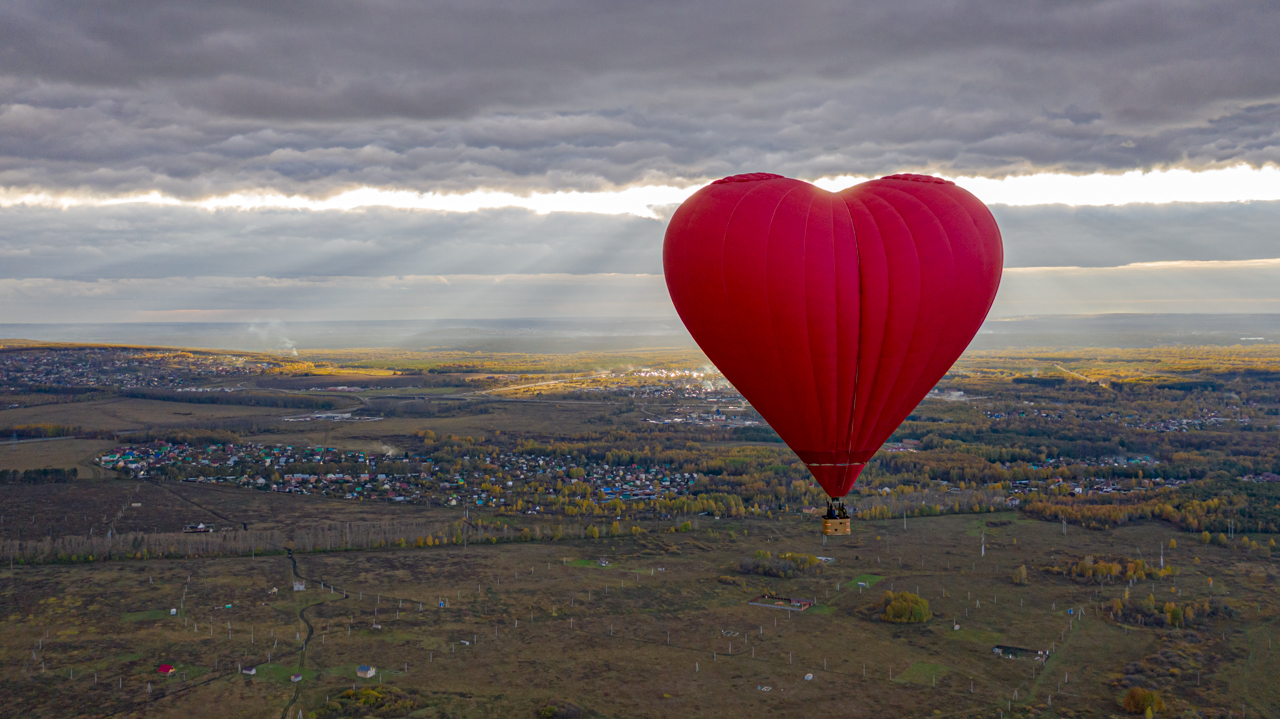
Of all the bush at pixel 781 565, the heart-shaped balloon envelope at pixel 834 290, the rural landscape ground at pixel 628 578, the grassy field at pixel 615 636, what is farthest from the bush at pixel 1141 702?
the bush at pixel 781 565

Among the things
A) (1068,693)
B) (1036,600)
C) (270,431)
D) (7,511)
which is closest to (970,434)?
(1036,600)

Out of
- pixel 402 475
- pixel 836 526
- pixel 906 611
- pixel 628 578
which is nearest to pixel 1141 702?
pixel 906 611

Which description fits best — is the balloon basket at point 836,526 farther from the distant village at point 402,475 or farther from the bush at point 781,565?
the distant village at point 402,475

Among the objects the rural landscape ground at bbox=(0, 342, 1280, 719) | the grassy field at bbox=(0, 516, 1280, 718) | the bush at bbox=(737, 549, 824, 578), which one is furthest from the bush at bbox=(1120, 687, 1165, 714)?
the bush at bbox=(737, 549, 824, 578)

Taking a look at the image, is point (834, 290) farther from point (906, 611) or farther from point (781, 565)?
point (781, 565)

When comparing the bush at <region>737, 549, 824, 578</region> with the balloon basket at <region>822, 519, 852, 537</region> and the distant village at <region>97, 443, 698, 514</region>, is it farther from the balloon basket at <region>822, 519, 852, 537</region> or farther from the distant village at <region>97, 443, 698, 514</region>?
the balloon basket at <region>822, 519, 852, 537</region>

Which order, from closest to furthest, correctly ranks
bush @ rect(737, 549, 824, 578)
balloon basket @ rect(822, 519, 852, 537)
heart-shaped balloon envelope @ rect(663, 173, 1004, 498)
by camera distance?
balloon basket @ rect(822, 519, 852, 537)
heart-shaped balloon envelope @ rect(663, 173, 1004, 498)
bush @ rect(737, 549, 824, 578)
